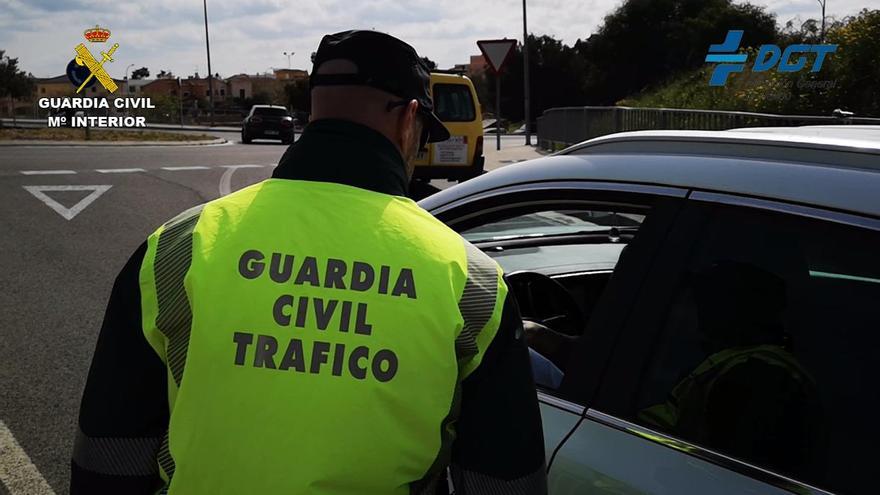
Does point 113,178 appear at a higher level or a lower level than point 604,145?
lower

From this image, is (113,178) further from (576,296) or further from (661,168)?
(661,168)

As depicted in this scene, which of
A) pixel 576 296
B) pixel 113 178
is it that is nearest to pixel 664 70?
pixel 113 178

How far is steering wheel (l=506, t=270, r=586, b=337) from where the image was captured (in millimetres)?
2729

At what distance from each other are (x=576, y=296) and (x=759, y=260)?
1.35 meters

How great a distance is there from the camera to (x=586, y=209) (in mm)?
2398

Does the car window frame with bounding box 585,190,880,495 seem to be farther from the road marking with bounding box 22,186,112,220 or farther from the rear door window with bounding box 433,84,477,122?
the rear door window with bounding box 433,84,477,122

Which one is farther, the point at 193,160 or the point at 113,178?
the point at 193,160

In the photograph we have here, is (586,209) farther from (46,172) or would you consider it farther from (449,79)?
(46,172)

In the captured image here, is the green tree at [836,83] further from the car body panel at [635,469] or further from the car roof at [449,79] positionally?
the car body panel at [635,469]

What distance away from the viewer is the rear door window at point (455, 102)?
49.7 feet

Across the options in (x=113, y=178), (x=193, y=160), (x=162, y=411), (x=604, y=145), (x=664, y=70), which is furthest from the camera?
(x=664, y=70)

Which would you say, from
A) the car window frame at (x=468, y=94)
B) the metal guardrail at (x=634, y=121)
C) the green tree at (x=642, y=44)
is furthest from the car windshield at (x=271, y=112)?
the green tree at (x=642, y=44)

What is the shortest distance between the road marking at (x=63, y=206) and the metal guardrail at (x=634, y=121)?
790 cm

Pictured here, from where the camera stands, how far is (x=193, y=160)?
2184 cm
